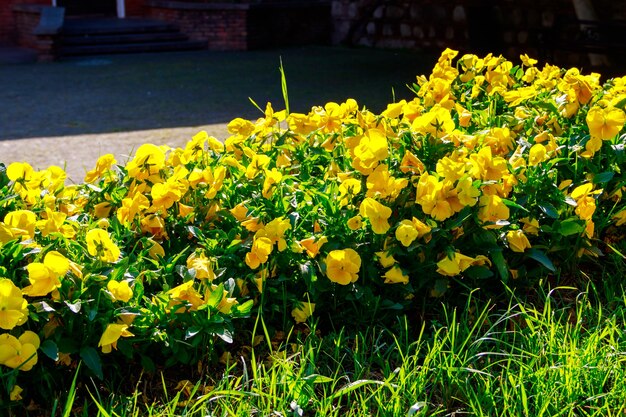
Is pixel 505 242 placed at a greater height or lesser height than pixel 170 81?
greater

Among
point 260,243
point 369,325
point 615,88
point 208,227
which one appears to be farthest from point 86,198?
point 615,88

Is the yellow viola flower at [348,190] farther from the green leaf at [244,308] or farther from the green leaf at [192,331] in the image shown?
the green leaf at [192,331]

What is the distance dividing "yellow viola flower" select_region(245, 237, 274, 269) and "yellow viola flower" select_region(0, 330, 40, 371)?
2.01 feet

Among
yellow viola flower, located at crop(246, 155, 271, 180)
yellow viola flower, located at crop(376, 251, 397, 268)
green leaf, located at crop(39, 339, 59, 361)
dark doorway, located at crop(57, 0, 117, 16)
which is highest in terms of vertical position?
yellow viola flower, located at crop(246, 155, 271, 180)

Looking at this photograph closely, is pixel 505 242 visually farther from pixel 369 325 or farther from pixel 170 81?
pixel 170 81

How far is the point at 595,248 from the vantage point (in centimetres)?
290

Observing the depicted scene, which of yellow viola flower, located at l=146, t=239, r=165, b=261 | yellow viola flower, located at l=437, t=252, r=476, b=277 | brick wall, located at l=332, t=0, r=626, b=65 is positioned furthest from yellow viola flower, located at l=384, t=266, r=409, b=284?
brick wall, located at l=332, t=0, r=626, b=65

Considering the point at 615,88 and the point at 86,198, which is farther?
the point at 615,88

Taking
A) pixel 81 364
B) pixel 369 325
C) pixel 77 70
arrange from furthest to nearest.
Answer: pixel 77 70
pixel 369 325
pixel 81 364

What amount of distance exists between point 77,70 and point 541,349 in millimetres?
11138

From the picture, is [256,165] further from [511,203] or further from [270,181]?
[511,203]

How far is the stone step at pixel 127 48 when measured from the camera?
46.0 feet

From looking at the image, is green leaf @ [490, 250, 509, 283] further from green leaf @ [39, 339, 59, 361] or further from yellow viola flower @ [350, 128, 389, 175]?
green leaf @ [39, 339, 59, 361]

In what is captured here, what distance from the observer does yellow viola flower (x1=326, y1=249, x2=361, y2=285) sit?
8.00 feet
